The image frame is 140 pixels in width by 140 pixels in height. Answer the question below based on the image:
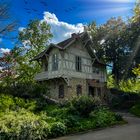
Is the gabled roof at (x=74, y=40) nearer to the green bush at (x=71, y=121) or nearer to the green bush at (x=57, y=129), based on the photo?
the green bush at (x=71, y=121)

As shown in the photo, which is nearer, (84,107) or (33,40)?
(84,107)

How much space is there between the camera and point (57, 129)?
15.5 m

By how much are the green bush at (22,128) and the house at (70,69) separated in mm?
17377

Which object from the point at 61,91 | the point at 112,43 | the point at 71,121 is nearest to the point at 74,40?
the point at 61,91

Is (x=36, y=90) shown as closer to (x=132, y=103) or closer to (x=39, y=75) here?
(x=39, y=75)

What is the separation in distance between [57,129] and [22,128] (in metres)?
2.58

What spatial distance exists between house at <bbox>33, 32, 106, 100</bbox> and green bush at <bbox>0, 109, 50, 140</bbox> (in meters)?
17.4

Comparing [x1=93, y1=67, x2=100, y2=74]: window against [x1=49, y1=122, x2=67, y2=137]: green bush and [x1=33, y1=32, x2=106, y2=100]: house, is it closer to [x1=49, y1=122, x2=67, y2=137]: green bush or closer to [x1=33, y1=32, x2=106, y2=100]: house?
[x1=33, y1=32, x2=106, y2=100]: house

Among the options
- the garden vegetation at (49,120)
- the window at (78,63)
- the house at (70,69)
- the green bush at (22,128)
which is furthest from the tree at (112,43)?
the green bush at (22,128)

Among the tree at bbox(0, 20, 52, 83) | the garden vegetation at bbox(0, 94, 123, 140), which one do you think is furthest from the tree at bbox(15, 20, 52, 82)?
the garden vegetation at bbox(0, 94, 123, 140)

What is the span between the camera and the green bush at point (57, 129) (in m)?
15.2

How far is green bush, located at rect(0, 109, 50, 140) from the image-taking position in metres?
13.2

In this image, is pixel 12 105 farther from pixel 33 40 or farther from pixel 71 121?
pixel 33 40

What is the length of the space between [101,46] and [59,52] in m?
14.4
